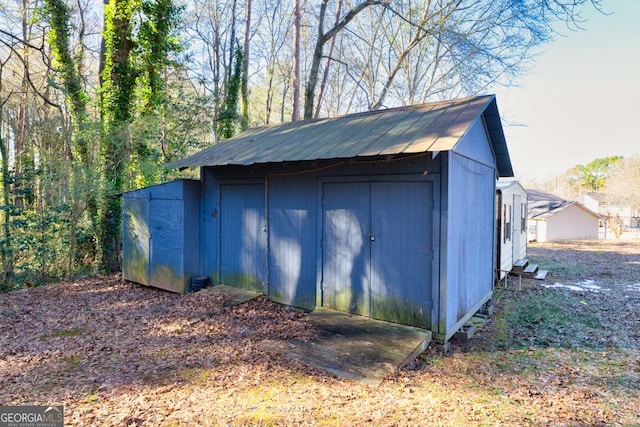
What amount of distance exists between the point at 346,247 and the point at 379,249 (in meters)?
0.50

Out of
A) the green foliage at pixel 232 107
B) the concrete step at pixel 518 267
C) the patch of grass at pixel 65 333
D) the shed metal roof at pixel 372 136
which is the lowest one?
the concrete step at pixel 518 267

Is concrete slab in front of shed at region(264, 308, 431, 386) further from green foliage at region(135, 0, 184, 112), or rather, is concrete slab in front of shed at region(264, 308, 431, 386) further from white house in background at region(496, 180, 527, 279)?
green foliage at region(135, 0, 184, 112)

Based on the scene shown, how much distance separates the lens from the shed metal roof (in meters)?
4.21

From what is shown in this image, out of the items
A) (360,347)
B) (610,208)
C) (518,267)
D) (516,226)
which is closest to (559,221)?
(516,226)

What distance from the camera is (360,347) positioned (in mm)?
4035

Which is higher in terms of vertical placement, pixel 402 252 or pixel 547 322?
pixel 402 252

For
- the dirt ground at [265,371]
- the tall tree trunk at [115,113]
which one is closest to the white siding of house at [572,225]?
the dirt ground at [265,371]

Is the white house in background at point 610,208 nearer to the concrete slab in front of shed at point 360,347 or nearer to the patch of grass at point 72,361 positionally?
the concrete slab in front of shed at point 360,347

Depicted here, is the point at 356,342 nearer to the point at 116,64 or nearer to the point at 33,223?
the point at 33,223

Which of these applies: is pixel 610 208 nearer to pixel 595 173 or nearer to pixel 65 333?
pixel 595 173

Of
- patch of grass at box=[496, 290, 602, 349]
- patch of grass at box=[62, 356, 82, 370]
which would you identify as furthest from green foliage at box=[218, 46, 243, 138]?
patch of grass at box=[496, 290, 602, 349]

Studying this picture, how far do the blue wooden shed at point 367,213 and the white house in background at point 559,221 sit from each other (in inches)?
690

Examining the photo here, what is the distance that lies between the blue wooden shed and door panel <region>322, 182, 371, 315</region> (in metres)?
0.02

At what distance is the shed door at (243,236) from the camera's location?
6000mm
